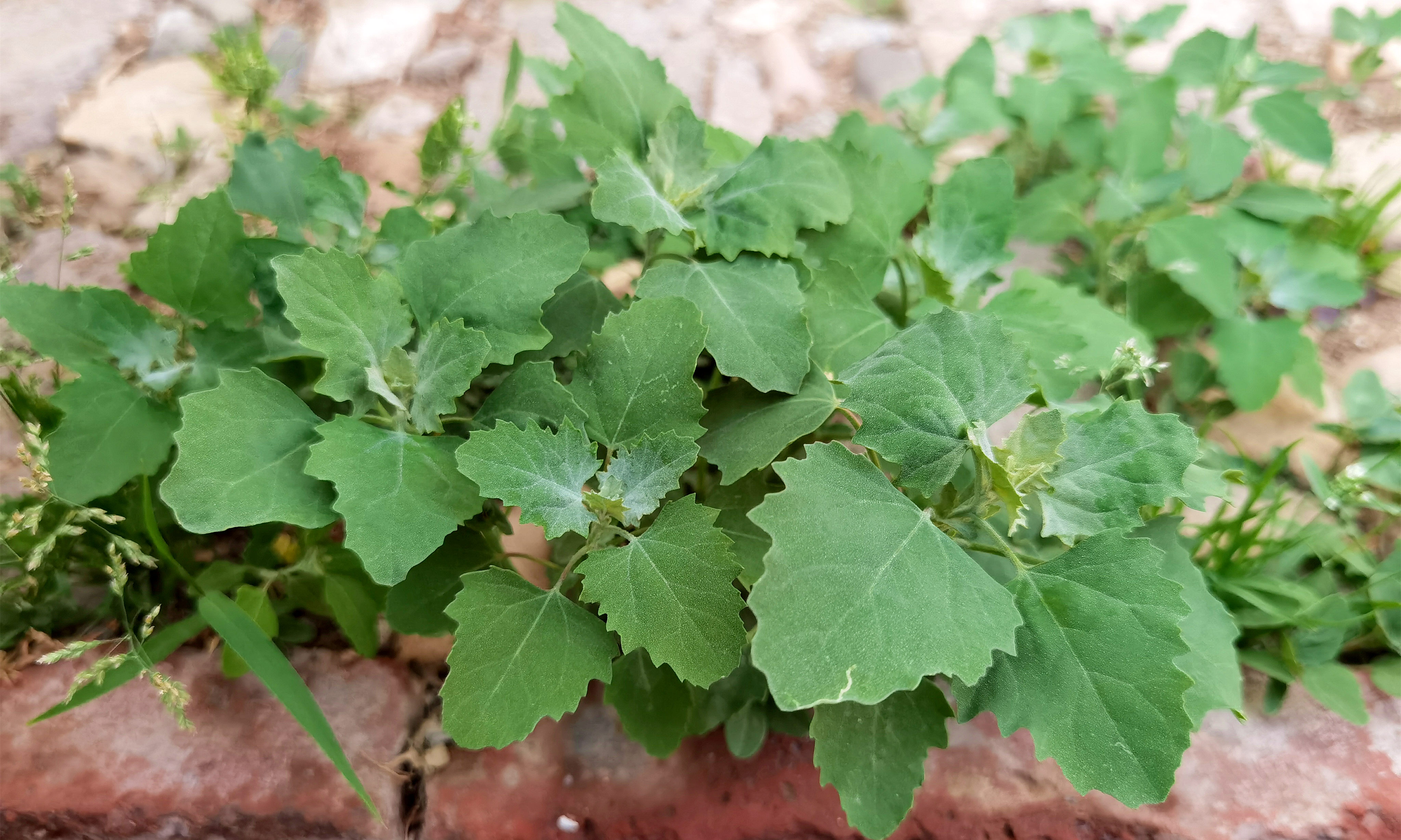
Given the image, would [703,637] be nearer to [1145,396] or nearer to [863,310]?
[863,310]

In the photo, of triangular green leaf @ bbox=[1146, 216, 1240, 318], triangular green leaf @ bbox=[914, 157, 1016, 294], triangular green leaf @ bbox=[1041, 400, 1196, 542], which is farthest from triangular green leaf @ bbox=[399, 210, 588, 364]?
triangular green leaf @ bbox=[1146, 216, 1240, 318]

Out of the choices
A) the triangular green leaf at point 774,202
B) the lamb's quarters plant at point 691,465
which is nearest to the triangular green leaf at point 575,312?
the lamb's quarters plant at point 691,465

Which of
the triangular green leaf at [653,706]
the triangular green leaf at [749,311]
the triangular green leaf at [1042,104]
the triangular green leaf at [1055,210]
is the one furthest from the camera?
the triangular green leaf at [1042,104]

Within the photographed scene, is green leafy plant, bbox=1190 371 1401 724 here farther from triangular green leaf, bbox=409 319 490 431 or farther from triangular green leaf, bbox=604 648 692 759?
triangular green leaf, bbox=409 319 490 431

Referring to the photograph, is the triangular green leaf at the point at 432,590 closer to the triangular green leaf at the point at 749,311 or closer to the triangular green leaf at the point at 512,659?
the triangular green leaf at the point at 512,659

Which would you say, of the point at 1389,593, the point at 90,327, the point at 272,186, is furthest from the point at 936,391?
the point at 90,327
